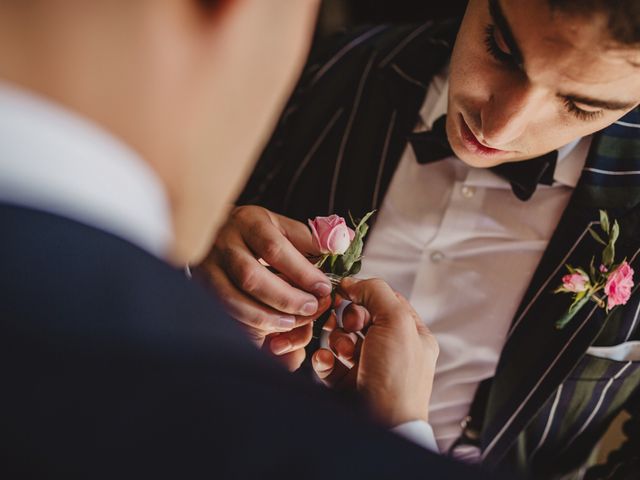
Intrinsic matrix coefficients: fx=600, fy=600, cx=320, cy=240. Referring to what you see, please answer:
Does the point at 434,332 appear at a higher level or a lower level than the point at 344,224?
lower

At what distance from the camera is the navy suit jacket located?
234 mm

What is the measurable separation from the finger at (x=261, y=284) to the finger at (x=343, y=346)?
35 mm

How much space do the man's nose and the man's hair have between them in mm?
83

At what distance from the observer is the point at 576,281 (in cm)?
62

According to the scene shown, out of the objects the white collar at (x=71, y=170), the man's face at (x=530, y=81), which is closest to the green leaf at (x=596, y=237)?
the man's face at (x=530, y=81)

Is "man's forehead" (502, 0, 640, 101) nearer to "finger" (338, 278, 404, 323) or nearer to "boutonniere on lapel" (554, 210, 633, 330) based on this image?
"boutonniere on lapel" (554, 210, 633, 330)

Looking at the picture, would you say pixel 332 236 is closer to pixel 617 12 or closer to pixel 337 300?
pixel 337 300

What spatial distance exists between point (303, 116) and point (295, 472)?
26.0 inches

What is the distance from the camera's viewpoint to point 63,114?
0.92 feet

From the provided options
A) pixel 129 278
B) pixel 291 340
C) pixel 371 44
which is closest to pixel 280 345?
pixel 291 340

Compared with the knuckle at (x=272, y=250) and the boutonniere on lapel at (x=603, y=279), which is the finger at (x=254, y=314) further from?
the boutonniere on lapel at (x=603, y=279)

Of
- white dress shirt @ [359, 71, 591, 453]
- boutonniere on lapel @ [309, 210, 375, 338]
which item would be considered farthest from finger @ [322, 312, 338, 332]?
white dress shirt @ [359, 71, 591, 453]

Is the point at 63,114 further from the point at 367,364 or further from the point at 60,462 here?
the point at 367,364

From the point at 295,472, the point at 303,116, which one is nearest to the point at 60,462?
the point at 295,472
